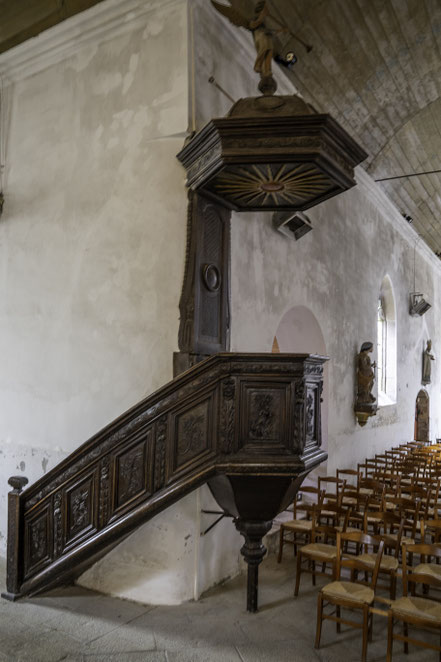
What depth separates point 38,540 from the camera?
186 inches

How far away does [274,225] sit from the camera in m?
6.57

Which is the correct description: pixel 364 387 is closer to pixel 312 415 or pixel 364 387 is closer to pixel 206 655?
pixel 312 415

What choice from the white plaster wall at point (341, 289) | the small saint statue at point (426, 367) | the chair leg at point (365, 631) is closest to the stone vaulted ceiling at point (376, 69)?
the white plaster wall at point (341, 289)

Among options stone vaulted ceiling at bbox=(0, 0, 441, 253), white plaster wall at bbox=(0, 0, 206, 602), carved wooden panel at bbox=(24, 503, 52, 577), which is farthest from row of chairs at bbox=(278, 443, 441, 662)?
stone vaulted ceiling at bbox=(0, 0, 441, 253)

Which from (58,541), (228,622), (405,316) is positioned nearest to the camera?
(228,622)

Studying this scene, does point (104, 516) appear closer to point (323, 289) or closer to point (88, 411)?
point (88, 411)

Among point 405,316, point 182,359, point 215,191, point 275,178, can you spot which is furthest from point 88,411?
point 405,316

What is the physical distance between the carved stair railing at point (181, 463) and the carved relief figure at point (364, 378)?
555 centimetres

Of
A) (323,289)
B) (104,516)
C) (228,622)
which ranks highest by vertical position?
(323,289)

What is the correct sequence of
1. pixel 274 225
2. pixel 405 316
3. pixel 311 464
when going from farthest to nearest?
1. pixel 405 316
2. pixel 274 225
3. pixel 311 464

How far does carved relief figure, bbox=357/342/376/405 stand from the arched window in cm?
307

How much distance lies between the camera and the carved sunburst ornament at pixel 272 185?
452 centimetres

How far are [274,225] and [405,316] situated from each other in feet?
27.7

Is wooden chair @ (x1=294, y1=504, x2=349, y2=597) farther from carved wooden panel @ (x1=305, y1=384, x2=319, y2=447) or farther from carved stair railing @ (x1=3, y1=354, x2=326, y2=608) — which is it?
carved wooden panel @ (x1=305, y1=384, x2=319, y2=447)
